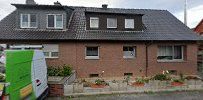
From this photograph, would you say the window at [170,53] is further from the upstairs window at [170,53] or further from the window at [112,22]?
the window at [112,22]

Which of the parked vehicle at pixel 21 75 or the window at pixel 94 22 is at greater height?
the window at pixel 94 22

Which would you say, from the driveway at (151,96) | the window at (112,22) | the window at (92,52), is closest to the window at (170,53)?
the window at (112,22)

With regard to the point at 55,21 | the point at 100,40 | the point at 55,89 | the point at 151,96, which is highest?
the point at 55,21

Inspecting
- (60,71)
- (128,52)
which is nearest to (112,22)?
(128,52)

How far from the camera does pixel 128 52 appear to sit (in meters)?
21.3

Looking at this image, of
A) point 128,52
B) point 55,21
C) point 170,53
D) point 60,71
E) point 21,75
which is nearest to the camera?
point 21,75

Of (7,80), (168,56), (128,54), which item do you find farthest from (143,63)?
(7,80)

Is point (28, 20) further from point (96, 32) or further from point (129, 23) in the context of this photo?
point (129, 23)

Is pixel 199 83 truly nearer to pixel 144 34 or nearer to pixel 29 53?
pixel 144 34

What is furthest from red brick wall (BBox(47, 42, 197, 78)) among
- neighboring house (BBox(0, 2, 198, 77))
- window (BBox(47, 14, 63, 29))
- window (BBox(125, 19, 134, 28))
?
window (BBox(125, 19, 134, 28))

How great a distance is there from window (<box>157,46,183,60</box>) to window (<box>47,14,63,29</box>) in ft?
29.7

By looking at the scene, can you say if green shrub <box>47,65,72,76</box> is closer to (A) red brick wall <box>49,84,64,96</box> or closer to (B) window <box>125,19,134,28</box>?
(A) red brick wall <box>49,84,64,96</box>

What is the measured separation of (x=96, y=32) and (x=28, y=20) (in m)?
5.66

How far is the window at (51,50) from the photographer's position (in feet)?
65.5
